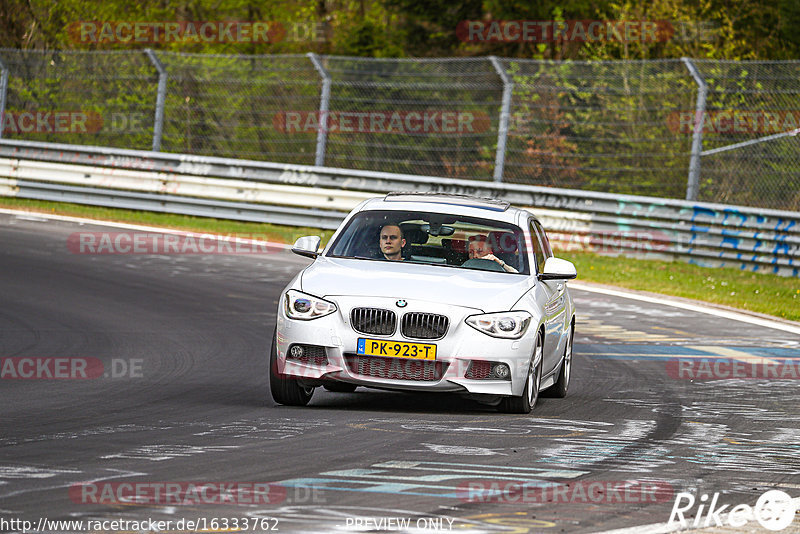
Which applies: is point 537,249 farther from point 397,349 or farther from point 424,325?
point 397,349

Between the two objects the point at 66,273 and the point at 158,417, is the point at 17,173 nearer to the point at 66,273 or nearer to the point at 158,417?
the point at 66,273

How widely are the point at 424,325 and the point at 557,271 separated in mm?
1598

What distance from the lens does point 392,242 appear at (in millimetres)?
10352

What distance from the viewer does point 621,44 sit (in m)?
32.8

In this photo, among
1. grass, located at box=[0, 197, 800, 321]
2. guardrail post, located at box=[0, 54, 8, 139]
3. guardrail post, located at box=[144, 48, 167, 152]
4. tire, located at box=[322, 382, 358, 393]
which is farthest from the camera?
guardrail post, located at box=[0, 54, 8, 139]

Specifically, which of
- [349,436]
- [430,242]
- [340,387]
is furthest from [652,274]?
[349,436]

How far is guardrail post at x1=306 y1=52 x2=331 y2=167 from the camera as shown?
24.2 m

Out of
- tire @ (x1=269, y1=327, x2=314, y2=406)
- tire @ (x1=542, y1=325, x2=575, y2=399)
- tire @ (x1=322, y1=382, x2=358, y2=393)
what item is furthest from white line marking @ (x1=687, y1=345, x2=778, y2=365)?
tire @ (x1=269, y1=327, x2=314, y2=406)

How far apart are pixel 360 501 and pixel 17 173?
2172cm

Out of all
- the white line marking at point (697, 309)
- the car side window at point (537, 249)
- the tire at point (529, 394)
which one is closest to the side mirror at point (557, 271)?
the car side window at point (537, 249)

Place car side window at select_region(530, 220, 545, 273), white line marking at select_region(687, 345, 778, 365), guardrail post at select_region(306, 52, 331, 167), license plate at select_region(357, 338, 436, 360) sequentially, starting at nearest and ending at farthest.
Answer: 1. license plate at select_region(357, 338, 436, 360)
2. car side window at select_region(530, 220, 545, 273)
3. white line marking at select_region(687, 345, 778, 365)
4. guardrail post at select_region(306, 52, 331, 167)

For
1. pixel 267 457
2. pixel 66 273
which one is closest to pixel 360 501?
pixel 267 457

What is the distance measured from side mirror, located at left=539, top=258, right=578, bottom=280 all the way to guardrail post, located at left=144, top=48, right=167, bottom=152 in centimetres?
1641

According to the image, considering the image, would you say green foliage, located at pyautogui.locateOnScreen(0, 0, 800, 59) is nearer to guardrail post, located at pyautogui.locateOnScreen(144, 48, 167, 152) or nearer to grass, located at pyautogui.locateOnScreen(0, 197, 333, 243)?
guardrail post, located at pyautogui.locateOnScreen(144, 48, 167, 152)
